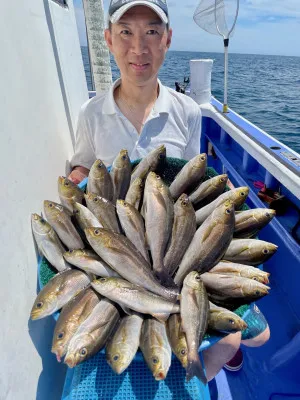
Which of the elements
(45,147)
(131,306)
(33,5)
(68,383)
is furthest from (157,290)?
(33,5)

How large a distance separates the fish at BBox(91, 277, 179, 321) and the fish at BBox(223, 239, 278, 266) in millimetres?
424

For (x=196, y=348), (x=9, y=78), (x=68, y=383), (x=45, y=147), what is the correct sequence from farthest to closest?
(x=45, y=147)
(x=9, y=78)
(x=68, y=383)
(x=196, y=348)

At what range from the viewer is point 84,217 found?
1.57 metres

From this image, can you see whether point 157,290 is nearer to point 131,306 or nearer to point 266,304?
point 131,306

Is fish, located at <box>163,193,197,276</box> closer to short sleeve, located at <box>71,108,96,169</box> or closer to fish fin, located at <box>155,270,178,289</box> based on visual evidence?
fish fin, located at <box>155,270,178,289</box>

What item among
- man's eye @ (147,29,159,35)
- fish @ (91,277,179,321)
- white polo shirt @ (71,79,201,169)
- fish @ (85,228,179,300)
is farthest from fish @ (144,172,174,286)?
man's eye @ (147,29,159,35)

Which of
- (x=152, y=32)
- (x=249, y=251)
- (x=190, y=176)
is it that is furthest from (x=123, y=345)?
(x=152, y=32)

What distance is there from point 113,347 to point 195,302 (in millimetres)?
386

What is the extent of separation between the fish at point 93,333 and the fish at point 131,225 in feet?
1.18

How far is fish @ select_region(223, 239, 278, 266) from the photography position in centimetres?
148

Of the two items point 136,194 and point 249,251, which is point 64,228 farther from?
point 249,251

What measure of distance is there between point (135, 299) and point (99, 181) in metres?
0.80

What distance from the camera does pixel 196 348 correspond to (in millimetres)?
1177

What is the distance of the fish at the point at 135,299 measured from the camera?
129cm
